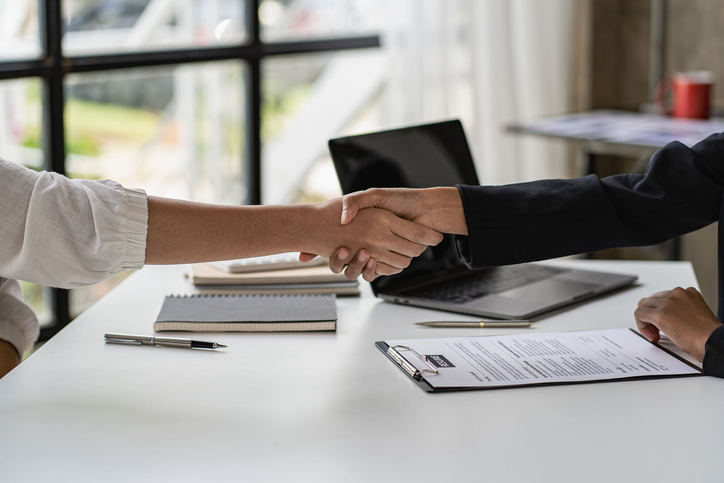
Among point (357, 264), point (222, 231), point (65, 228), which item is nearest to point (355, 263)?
point (357, 264)

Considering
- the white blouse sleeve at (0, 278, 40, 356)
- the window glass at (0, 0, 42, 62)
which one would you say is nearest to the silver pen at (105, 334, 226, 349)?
the white blouse sleeve at (0, 278, 40, 356)

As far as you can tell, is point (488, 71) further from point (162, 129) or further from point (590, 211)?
point (590, 211)

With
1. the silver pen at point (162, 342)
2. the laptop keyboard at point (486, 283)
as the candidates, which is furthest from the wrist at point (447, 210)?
the silver pen at point (162, 342)

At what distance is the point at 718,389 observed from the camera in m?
0.88

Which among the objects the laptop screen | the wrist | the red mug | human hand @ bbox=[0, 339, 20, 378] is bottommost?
human hand @ bbox=[0, 339, 20, 378]

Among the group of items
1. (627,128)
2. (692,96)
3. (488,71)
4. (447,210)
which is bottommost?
(447,210)

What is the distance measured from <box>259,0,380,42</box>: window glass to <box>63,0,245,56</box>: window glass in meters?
0.13

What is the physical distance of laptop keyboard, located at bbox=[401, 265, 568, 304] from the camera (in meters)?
1.26

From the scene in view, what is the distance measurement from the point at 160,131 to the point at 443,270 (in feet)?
5.54

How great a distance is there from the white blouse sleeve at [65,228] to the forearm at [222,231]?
0.19 feet

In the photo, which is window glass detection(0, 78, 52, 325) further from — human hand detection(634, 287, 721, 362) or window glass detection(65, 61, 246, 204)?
human hand detection(634, 287, 721, 362)

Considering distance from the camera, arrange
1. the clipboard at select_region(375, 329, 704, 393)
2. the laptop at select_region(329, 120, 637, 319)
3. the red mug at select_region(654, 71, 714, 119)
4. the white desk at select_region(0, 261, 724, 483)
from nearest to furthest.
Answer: the white desk at select_region(0, 261, 724, 483), the clipboard at select_region(375, 329, 704, 393), the laptop at select_region(329, 120, 637, 319), the red mug at select_region(654, 71, 714, 119)

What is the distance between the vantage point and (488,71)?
298 cm

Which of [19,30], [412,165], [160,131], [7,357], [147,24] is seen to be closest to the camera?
[7,357]
